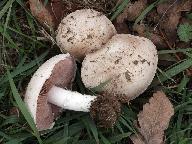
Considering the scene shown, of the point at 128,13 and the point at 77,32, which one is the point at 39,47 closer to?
the point at 77,32

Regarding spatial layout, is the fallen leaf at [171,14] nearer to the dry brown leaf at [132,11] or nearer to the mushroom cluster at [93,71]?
the dry brown leaf at [132,11]

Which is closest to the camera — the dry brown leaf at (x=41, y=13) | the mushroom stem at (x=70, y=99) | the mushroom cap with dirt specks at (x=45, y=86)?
the mushroom cap with dirt specks at (x=45, y=86)

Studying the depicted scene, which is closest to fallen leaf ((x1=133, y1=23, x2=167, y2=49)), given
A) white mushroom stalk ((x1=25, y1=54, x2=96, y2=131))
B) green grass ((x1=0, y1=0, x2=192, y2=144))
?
green grass ((x1=0, y1=0, x2=192, y2=144))

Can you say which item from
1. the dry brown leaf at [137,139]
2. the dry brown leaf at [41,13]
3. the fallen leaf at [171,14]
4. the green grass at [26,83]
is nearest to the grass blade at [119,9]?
the green grass at [26,83]

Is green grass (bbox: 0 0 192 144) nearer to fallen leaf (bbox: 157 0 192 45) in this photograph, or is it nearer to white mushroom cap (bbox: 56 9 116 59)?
fallen leaf (bbox: 157 0 192 45)

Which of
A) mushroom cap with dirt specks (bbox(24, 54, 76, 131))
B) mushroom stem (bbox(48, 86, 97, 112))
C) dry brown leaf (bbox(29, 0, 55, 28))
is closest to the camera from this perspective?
mushroom cap with dirt specks (bbox(24, 54, 76, 131))

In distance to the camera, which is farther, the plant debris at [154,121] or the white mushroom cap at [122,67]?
the plant debris at [154,121]
